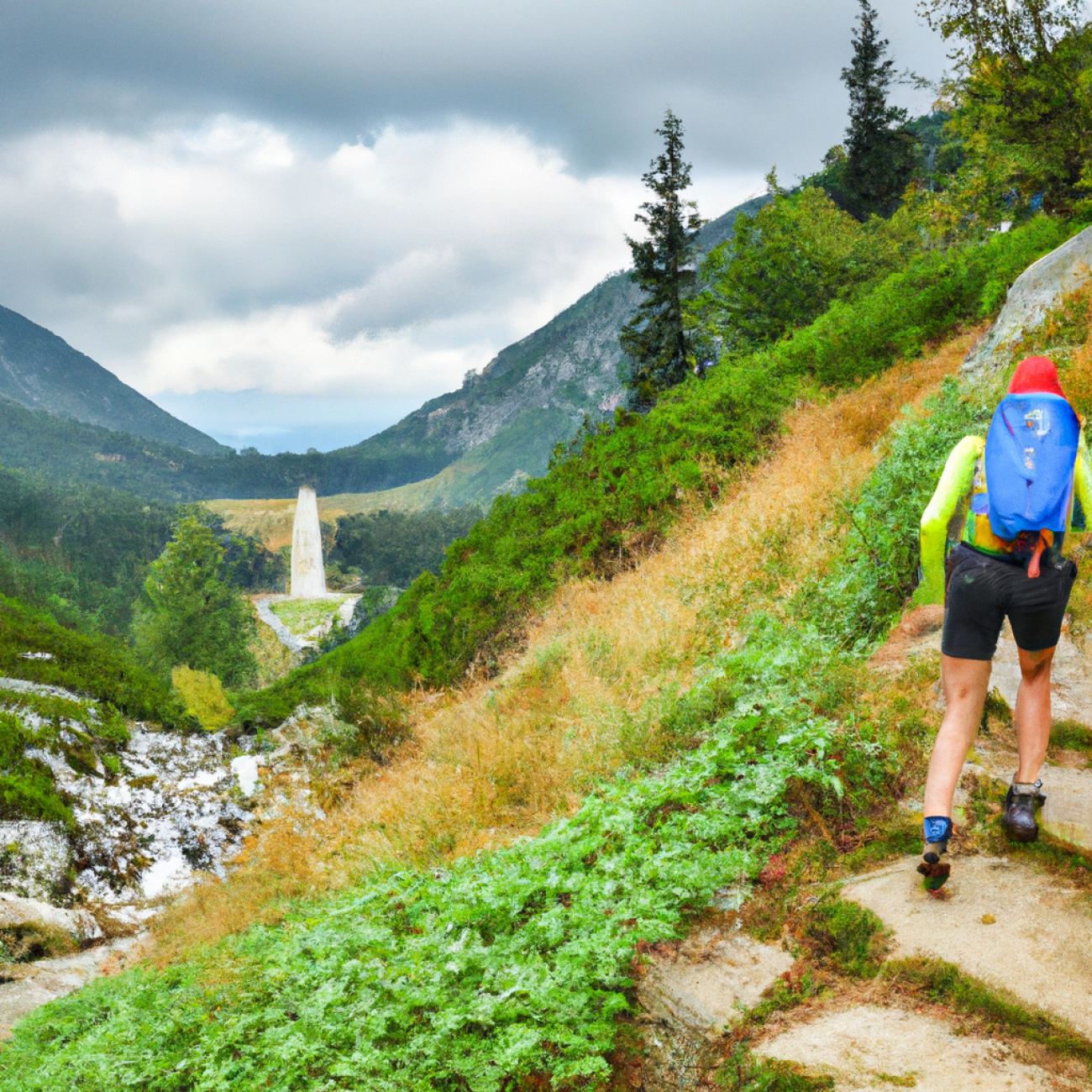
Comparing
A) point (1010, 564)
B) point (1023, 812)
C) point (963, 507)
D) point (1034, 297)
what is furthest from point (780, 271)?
point (1023, 812)

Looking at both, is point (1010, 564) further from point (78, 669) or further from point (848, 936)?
point (78, 669)

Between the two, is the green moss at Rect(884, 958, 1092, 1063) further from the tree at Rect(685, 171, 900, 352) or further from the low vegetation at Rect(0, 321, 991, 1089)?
the tree at Rect(685, 171, 900, 352)

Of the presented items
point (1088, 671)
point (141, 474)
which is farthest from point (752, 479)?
point (141, 474)

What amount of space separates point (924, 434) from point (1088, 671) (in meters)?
3.38

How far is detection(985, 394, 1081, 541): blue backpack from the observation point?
2521 millimetres

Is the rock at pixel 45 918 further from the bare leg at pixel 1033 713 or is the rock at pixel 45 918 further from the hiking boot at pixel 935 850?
the bare leg at pixel 1033 713

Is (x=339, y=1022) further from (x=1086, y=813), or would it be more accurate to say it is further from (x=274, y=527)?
(x=274, y=527)

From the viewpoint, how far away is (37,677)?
8.23 m

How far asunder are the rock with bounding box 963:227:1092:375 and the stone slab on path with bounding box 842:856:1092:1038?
7.08 m

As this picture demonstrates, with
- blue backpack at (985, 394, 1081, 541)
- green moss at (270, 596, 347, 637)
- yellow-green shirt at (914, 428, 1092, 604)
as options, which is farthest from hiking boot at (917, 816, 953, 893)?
green moss at (270, 596, 347, 637)

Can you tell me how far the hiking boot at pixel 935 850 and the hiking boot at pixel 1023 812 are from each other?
1.24 feet

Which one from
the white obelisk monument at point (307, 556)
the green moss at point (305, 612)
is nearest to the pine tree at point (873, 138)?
the green moss at point (305, 612)

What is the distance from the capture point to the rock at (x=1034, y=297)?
8.23 metres

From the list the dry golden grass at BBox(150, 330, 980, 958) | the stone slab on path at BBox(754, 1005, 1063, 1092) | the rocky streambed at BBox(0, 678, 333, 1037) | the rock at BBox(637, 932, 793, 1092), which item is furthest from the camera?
the rocky streambed at BBox(0, 678, 333, 1037)
